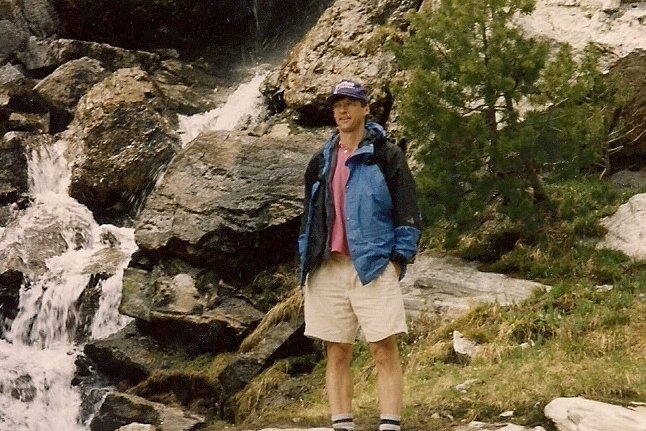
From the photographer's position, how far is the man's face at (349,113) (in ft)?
15.7

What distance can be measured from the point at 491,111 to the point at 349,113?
4573 millimetres

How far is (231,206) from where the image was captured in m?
10.4

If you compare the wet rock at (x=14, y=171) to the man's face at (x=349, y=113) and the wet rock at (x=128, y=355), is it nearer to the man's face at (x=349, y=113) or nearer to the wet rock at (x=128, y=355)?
the wet rock at (x=128, y=355)

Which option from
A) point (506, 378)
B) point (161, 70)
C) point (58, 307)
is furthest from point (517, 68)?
point (161, 70)

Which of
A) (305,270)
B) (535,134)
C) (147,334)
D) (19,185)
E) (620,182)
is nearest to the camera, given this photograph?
(305,270)

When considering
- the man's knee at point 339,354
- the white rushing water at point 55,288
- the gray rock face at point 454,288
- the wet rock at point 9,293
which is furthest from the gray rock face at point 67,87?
the man's knee at point 339,354

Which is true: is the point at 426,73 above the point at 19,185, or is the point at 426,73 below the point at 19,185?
above

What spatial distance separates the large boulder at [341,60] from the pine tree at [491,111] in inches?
134

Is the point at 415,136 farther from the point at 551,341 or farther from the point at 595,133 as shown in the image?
the point at 551,341

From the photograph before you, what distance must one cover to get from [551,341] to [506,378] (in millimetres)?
960

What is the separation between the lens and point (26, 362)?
10.9 meters

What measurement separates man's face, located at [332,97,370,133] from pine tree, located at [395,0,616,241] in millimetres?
4076

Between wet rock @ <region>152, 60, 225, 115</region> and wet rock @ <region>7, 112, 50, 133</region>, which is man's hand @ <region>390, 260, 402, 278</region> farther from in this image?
wet rock @ <region>7, 112, 50, 133</region>

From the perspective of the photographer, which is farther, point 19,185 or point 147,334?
point 19,185
